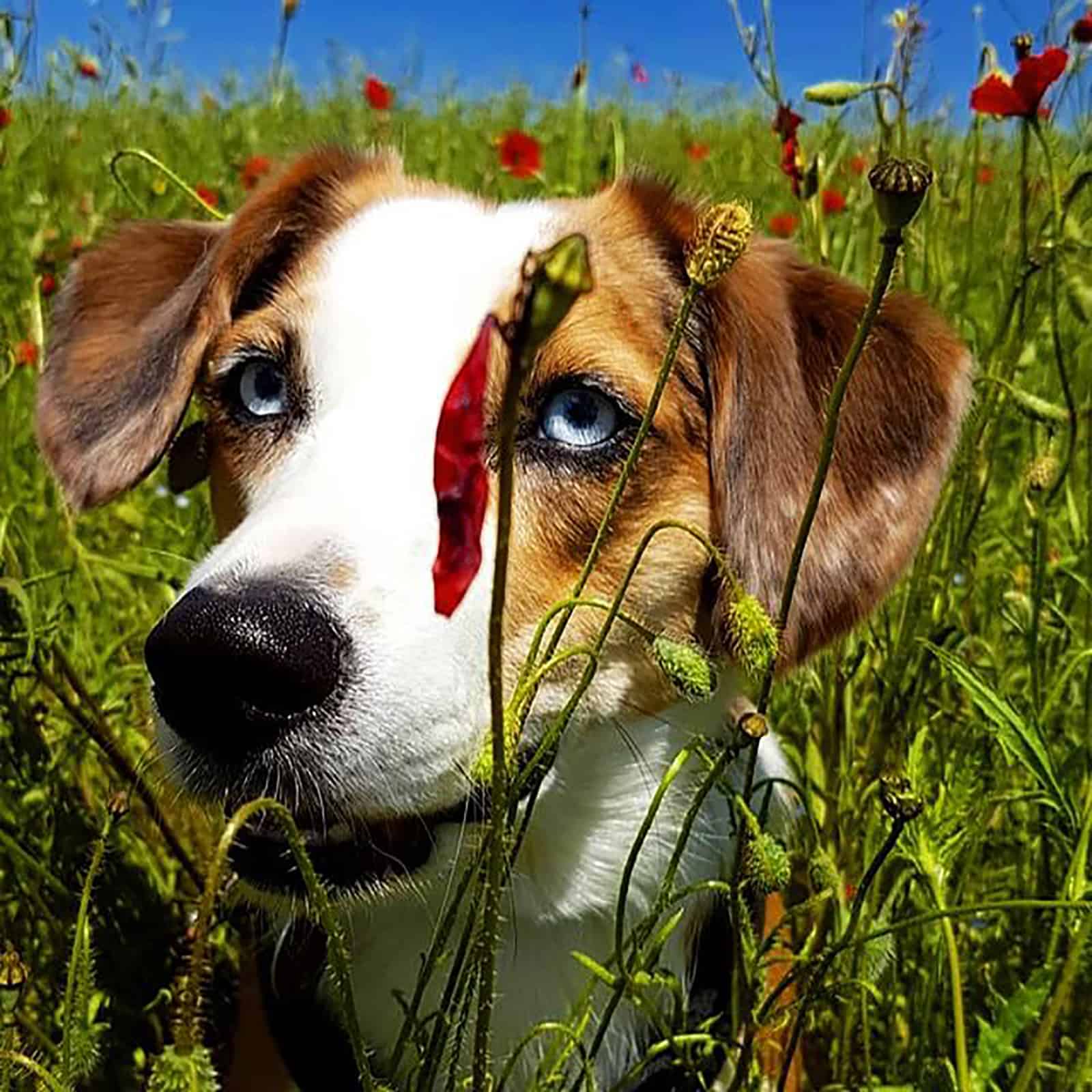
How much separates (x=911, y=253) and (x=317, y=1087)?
69.5 inches

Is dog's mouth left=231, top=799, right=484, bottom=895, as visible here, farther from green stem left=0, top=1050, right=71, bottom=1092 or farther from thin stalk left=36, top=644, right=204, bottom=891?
green stem left=0, top=1050, right=71, bottom=1092

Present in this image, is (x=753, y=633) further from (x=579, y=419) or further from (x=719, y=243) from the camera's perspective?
(x=579, y=419)

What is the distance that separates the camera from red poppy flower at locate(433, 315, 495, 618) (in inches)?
24.6

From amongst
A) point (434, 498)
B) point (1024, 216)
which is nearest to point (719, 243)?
point (434, 498)

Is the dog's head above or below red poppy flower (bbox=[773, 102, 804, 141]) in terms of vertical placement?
below

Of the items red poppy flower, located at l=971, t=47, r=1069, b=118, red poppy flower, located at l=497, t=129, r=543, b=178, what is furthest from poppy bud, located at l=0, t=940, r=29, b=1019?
red poppy flower, located at l=497, t=129, r=543, b=178

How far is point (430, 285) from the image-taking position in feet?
5.40

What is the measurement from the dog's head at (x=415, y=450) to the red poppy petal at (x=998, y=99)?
317 mm

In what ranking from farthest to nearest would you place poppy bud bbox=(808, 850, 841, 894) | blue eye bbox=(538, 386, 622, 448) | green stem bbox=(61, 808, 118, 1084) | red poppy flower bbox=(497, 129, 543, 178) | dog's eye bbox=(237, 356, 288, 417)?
red poppy flower bbox=(497, 129, 543, 178), dog's eye bbox=(237, 356, 288, 417), blue eye bbox=(538, 386, 622, 448), poppy bud bbox=(808, 850, 841, 894), green stem bbox=(61, 808, 118, 1084)

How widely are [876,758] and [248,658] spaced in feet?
3.41

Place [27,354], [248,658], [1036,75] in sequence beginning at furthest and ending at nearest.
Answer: [27,354] → [1036,75] → [248,658]

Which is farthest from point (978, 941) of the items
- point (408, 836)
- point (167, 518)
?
point (167, 518)

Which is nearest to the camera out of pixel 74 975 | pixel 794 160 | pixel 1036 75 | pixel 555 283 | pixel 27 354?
pixel 555 283

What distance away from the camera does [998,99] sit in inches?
59.3
